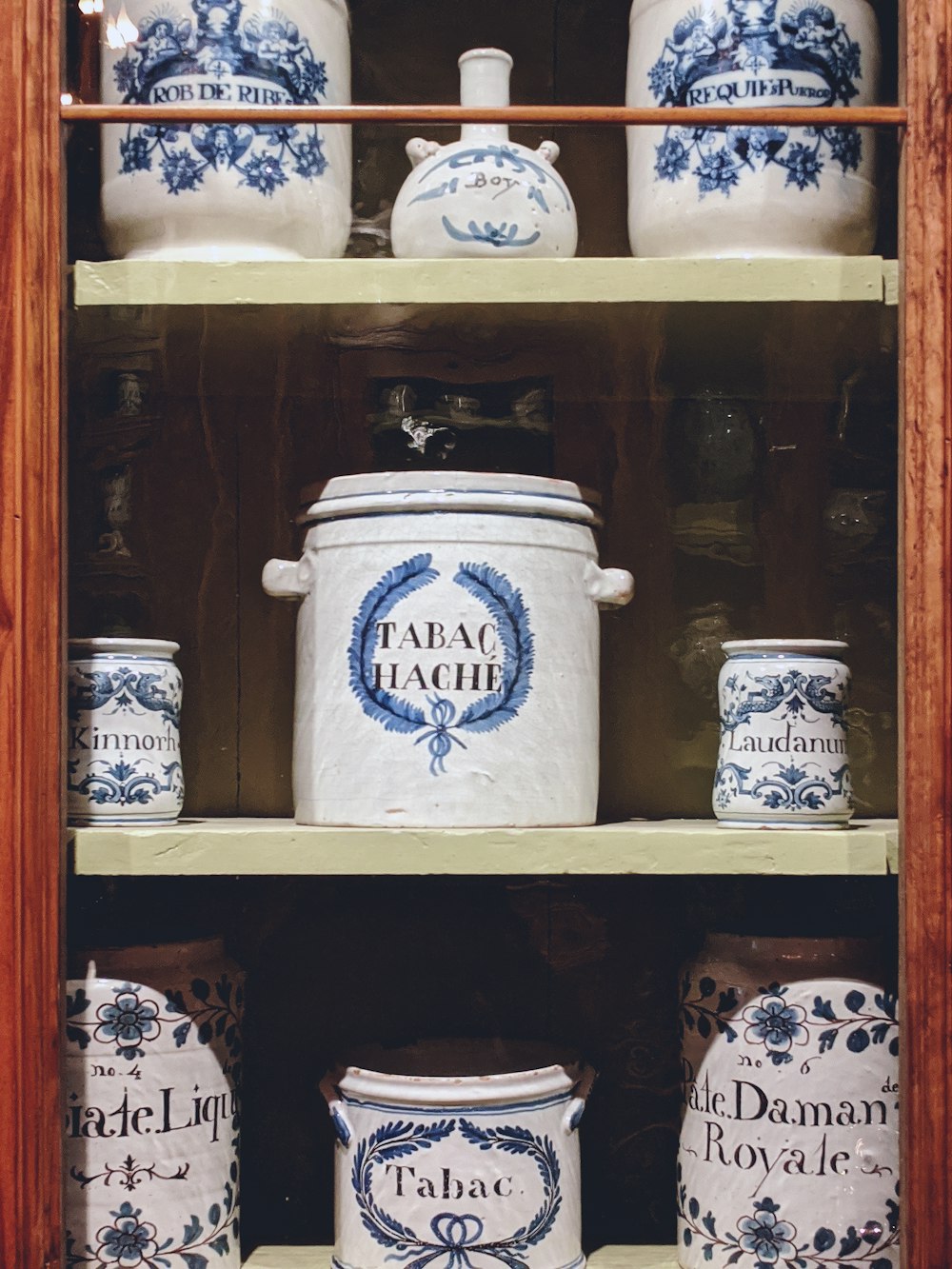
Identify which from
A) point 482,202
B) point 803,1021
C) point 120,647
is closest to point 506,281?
point 482,202

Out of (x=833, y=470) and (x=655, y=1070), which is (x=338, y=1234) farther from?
(x=833, y=470)

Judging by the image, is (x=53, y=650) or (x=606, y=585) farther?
(x=606, y=585)

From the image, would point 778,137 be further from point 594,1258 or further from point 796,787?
point 594,1258

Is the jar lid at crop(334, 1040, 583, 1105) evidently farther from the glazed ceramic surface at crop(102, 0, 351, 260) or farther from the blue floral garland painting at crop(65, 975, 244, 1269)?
the glazed ceramic surface at crop(102, 0, 351, 260)

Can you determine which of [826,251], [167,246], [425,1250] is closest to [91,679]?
[167,246]

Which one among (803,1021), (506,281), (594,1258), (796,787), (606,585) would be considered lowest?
(594,1258)

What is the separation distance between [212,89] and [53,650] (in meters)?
0.31

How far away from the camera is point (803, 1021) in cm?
72

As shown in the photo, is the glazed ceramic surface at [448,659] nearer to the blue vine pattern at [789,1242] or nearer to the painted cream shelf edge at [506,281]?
the painted cream shelf edge at [506,281]

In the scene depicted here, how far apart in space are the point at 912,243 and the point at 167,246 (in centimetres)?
38

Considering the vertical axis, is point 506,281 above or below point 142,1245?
above

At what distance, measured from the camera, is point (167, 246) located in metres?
0.73

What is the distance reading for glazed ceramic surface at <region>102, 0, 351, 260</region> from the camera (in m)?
0.72

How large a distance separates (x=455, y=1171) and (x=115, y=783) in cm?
26
